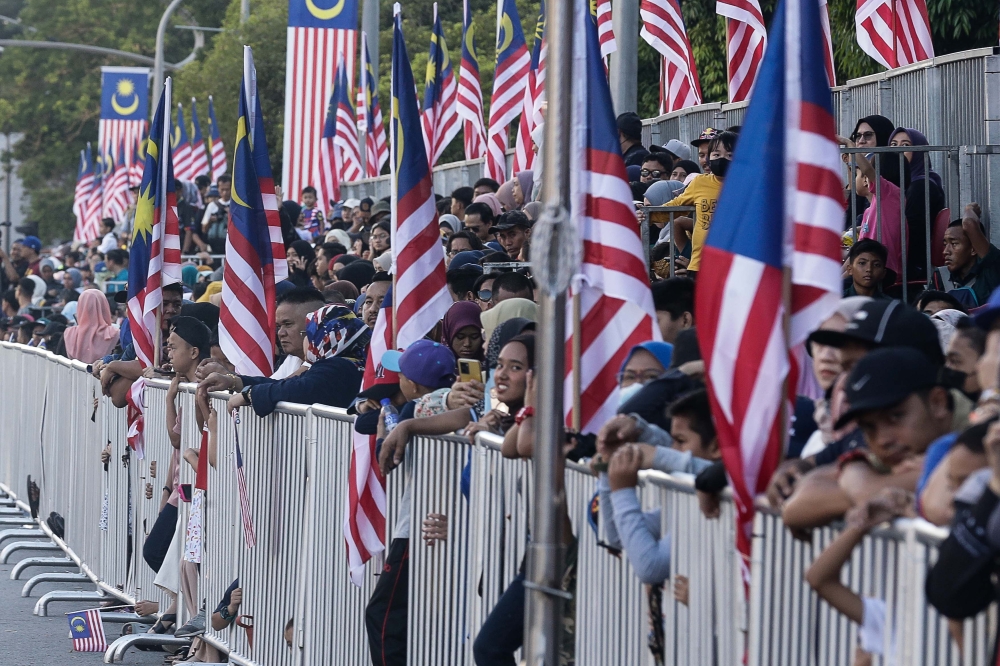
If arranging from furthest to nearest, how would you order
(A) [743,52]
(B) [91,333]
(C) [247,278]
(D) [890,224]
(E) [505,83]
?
(E) [505,83], (B) [91,333], (A) [743,52], (C) [247,278], (D) [890,224]

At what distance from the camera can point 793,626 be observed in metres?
4.74

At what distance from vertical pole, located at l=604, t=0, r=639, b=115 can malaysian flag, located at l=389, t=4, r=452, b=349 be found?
5541mm

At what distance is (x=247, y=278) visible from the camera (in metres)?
11.5

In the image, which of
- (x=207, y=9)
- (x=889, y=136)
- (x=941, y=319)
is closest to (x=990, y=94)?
(x=889, y=136)

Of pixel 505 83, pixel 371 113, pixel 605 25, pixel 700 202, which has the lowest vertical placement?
pixel 700 202

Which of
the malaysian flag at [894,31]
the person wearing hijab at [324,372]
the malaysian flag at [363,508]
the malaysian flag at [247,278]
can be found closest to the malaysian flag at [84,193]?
the malaysian flag at [894,31]

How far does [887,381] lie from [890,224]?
597 centimetres

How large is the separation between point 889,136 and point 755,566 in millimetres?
6009

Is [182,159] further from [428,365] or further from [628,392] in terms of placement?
[628,392]

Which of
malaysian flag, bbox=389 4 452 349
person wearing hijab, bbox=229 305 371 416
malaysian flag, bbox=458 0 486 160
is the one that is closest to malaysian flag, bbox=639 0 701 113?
malaysian flag, bbox=458 0 486 160

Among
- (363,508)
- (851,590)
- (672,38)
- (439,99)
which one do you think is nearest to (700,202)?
(363,508)

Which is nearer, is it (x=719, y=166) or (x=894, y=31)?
(x=719, y=166)

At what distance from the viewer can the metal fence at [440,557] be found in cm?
459

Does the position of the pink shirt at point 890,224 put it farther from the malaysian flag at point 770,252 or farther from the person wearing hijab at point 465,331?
the malaysian flag at point 770,252
